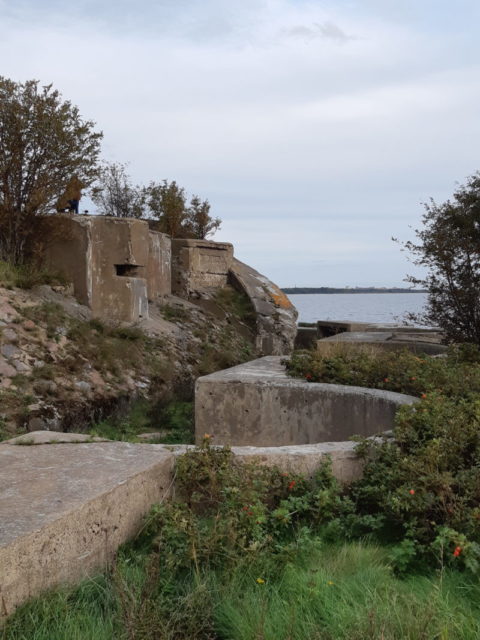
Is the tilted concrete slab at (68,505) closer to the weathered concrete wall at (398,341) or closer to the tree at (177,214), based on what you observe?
the weathered concrete wall at (398,341)

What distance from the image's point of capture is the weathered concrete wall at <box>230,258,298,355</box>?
15.0m

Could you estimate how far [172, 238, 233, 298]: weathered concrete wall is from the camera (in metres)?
15.1

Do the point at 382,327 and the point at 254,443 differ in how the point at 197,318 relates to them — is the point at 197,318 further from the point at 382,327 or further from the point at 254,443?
the point at 254,443

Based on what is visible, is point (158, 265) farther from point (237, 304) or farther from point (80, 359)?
point (80, 359)

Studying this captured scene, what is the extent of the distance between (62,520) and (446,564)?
177cm

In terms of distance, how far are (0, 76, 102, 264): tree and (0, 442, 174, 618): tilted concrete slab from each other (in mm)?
7961

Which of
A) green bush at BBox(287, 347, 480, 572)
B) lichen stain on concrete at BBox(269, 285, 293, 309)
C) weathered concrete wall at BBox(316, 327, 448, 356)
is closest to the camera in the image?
green bush at BBox(287, 347, 480, 572)

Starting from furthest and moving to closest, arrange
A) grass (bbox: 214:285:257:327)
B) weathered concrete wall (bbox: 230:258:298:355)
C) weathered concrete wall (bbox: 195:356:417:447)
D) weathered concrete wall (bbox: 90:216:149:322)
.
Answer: grass (bbox: 214:285:257:327) → weathered concrete wall (bbox: 230:258:298:355) → weathered concrete wall (bbox: 90:216:149:322) → weathered concrete wall (bbox: 195:356:417:447)

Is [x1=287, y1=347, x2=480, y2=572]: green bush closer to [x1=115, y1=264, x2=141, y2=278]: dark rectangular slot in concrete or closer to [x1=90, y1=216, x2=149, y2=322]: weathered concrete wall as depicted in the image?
[x1=90, y1=216, x2=149, y2=322]: weathered concrete wall

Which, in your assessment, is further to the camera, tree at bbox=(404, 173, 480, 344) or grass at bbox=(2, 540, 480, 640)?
tree at bbox=(404, 173, 480, 344)

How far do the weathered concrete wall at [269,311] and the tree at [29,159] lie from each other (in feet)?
18.0

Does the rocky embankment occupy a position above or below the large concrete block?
below

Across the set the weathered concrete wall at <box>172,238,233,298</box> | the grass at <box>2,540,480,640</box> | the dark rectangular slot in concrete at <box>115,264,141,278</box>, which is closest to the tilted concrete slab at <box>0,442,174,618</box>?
the grass at <box>2,540,480,640</box>

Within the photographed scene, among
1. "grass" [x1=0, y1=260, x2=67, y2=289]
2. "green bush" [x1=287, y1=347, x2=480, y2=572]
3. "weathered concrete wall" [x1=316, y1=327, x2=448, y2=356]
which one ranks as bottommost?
"green bush" [x1=287, y1=347, x2=480, y2=572]
